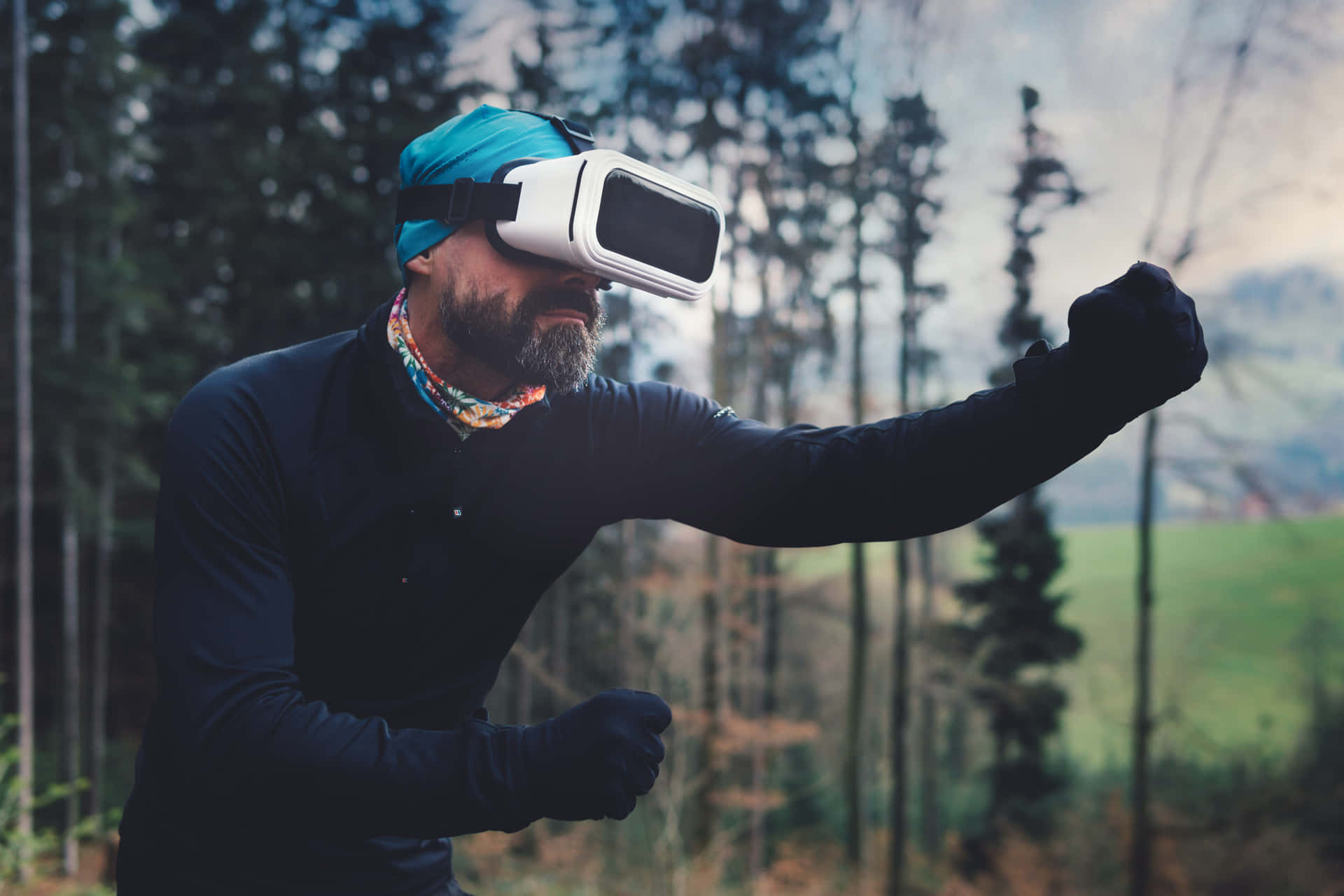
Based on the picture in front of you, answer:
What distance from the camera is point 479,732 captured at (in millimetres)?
1332

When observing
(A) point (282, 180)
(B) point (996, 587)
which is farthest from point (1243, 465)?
(A) point (282, 180)

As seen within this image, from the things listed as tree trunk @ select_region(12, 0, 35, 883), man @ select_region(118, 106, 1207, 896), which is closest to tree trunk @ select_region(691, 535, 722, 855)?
tree trunk @ select_region(12, 0, 35, 883)

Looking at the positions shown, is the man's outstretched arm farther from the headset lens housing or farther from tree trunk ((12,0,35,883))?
tree trunk ((12,0,35,883))

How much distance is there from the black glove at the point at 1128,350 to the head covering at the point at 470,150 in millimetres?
1066

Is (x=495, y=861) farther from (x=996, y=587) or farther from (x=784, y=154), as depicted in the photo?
(x=784, y=154)

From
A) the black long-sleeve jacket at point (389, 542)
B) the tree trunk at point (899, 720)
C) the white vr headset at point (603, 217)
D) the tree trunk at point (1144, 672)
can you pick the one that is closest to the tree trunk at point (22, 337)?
the tree trunk at point (899, 720)

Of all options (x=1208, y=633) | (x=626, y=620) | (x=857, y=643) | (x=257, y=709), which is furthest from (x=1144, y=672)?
(x=257, y=709)

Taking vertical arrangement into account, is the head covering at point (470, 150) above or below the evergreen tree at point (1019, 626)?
above

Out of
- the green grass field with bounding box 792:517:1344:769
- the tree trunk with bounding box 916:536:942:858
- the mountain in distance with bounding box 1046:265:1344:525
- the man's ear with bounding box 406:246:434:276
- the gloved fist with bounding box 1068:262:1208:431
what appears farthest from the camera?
the tree trunk with bounding box 916:536:942:858

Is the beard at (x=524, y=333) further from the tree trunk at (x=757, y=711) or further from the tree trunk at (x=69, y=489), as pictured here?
the tree trunk at (x=69, y=489)

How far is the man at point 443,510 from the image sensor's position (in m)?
1.30

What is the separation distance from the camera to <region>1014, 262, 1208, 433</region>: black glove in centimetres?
126

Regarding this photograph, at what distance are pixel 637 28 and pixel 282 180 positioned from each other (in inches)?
219

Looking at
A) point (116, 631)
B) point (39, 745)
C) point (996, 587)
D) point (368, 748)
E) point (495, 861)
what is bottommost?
point (495, 861)
